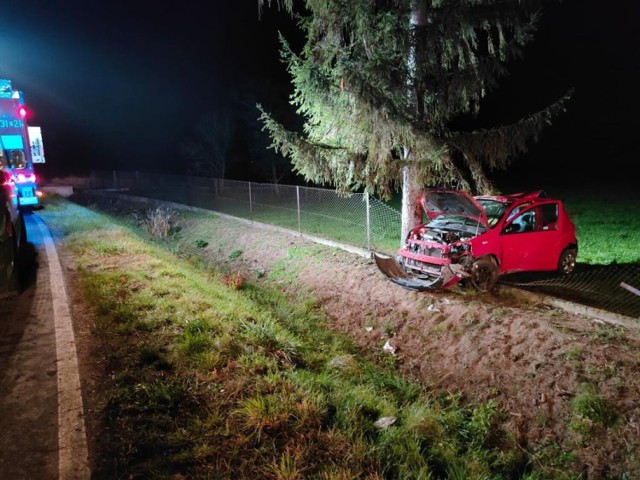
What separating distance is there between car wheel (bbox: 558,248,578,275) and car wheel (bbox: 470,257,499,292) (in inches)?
72.8

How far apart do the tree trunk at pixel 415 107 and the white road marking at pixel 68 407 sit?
Answer: 21.0 feet

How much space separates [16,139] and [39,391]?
11.6m

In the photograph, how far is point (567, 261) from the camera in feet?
27.2

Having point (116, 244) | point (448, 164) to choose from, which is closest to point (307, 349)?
point (448, 164)

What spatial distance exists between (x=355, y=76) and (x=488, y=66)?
260cm

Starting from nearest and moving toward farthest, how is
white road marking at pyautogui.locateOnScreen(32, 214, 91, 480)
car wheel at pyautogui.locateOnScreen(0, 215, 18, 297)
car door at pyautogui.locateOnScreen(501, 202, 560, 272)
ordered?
white road marking at pyautogui.locateOnScreen(32, 214, 91, 480) < car wheel at pyautogui.locateOnScreen(0, 215, 18, 297) < car door at pyautogui.locateOnScreen(501, 202, 560, 272)

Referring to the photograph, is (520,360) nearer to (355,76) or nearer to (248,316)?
(248,316)

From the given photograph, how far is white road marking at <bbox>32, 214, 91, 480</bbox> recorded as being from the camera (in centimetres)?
288

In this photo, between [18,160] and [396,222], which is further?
[396,222]

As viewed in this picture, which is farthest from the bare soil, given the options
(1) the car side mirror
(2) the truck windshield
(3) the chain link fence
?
(2) the truck windshield

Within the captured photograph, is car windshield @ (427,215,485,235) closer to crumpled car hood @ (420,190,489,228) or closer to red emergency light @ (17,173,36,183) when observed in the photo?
crumpled car hood @ (420,190,489,228)

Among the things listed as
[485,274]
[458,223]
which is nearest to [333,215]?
[458,223]

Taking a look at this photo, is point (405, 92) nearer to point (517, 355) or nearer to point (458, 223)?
point (458, 223)

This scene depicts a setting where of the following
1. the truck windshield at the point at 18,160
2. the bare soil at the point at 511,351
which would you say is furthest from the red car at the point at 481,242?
the truck windshield at the point at 18,160
